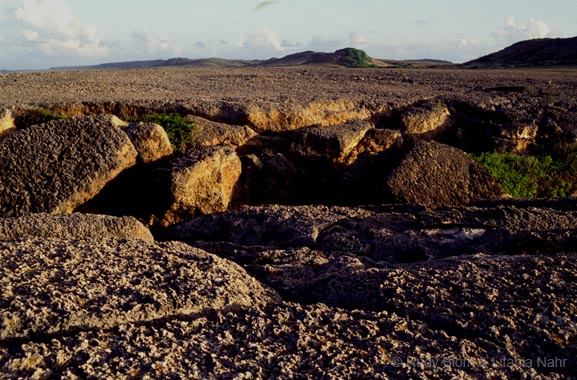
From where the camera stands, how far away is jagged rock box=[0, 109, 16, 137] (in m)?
6.37

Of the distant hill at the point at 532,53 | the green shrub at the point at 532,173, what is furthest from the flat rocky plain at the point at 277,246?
the distant hill at the point at 532,53

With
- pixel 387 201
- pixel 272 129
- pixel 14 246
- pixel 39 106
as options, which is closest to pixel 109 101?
pixel 39 106

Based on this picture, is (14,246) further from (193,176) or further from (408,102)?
(408,102)

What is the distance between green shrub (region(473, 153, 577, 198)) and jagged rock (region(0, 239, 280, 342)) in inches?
188

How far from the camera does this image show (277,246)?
4.21m

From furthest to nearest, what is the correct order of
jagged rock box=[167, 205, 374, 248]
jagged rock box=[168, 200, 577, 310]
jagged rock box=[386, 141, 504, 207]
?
jagged rock box=[386, 141, 504, 207] < jagged rock box=[167, 205, 374, 248] < jagged rock box=[168, 200, 577, 310]

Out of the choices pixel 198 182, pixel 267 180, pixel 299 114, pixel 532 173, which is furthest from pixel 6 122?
pixel 532 173

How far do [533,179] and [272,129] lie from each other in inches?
133

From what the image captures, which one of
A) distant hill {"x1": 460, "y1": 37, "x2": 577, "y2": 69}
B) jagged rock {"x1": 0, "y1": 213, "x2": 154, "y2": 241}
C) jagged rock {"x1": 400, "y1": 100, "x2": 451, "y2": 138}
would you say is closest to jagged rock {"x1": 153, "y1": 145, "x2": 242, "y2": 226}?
jagged rock {"x1": 0, "y1": 213, "x2": 154, "y2": 241}

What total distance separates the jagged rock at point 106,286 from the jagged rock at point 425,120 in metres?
5.03

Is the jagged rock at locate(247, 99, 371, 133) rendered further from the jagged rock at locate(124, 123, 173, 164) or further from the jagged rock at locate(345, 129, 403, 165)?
the jagged rock at locate(124, 123, 173, 164)

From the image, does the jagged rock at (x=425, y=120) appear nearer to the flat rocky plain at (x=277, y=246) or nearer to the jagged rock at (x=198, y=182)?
the flat rocky plain at (x=277, y=246)

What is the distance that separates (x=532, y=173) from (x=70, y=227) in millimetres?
5776

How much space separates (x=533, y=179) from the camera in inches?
281
